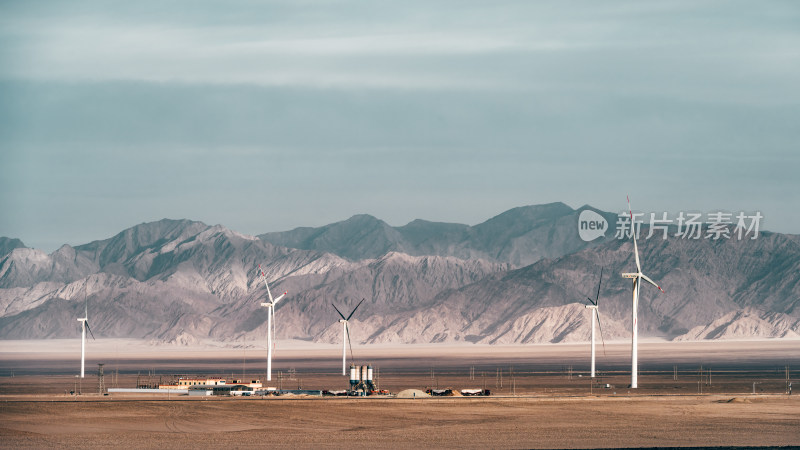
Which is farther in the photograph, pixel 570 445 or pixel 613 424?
pixel 613 424

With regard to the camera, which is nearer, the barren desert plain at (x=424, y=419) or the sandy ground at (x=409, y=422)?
the sandy ground at (x=409, y=422)

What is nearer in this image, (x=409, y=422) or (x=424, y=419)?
(x=409, y=422)

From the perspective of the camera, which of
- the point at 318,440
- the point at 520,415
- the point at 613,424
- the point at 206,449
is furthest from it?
the point at 520,415

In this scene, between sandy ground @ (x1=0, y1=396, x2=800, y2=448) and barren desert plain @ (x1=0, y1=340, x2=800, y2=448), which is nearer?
sandy ground @ (x1=0, y1=396, x2=800, y2=448)

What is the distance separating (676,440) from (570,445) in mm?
6962

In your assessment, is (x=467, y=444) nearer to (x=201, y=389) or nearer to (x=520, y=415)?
(x=520, y=415)

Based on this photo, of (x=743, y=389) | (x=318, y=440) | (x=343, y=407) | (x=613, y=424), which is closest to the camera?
(x=318, y=440)

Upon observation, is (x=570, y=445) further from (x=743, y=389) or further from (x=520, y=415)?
(x=743, y=389)

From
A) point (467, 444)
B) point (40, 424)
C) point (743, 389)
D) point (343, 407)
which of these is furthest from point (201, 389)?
point (467, 444)

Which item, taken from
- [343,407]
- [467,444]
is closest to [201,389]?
[343,407]

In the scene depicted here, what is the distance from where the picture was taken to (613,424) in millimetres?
85125

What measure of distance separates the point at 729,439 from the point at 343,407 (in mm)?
39233

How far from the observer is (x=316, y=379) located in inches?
6934

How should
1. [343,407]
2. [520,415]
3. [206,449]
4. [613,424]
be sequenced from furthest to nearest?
1. [343,407]
2. [520,415]
3. [613,424]
4. [206,449]
